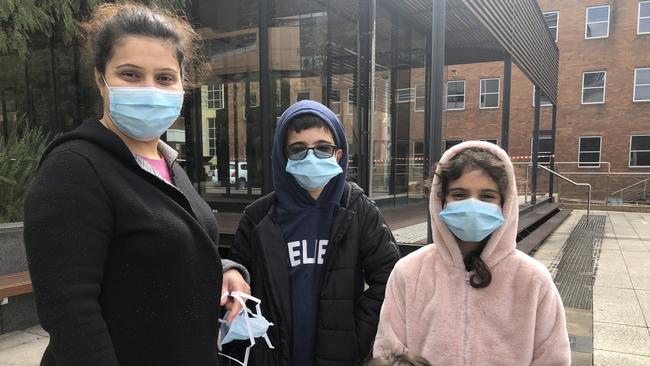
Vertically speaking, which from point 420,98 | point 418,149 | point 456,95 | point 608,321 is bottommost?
point 608,321

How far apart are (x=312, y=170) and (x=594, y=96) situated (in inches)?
1057

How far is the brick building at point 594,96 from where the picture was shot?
23.1 m

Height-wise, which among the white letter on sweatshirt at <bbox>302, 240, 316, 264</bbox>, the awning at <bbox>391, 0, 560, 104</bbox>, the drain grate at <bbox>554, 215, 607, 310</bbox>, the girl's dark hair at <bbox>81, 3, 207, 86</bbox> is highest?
the awning at <bbox>391, 0, 560, 104</bbox>

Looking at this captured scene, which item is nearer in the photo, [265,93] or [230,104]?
[265,93]

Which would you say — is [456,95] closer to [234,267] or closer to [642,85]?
[642,85]

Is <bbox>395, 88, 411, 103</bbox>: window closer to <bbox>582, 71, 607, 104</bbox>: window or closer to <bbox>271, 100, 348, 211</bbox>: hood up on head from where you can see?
<bbox>271, 100, 348, 211</bbox>: hood up on head

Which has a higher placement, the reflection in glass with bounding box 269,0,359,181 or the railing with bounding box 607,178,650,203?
the reflection in glass with bounding box 269,0,359,181

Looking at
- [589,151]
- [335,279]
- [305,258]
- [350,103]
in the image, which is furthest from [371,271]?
[589,151]

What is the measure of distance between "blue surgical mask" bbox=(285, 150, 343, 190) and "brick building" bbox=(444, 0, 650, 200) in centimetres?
2267

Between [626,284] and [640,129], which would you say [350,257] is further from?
[640,129]

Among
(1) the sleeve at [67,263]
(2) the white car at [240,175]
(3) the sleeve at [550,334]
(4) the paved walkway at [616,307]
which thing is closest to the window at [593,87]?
(4) the paved walkway at [616,307]

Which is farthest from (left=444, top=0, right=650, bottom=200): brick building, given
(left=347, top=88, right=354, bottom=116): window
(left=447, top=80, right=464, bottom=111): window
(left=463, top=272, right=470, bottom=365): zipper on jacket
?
(left=463, top=272, right=470, bottom=365): zipper on jacket

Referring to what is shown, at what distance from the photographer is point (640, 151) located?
75.4 feet

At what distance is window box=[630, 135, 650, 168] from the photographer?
22.8 m
